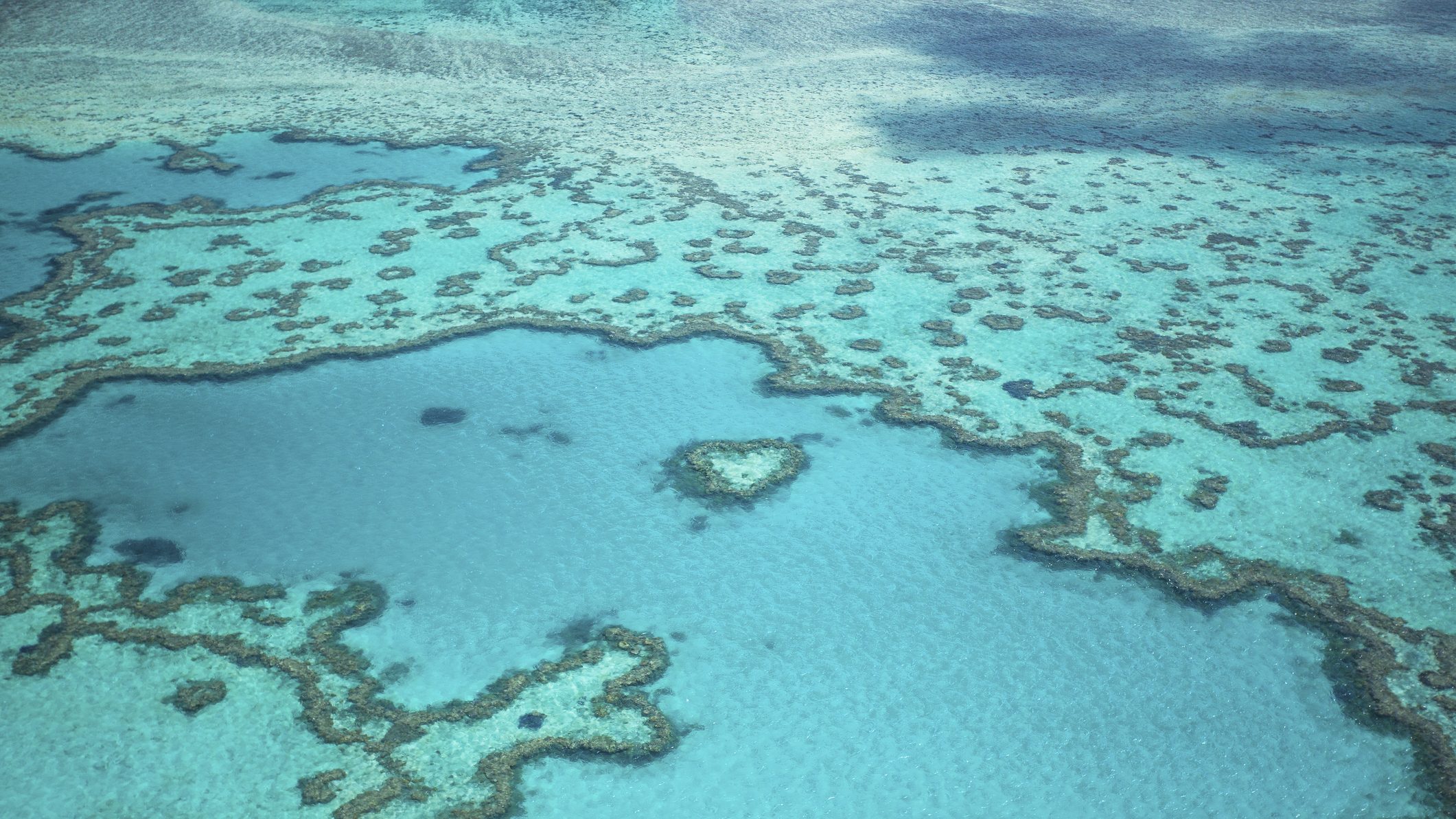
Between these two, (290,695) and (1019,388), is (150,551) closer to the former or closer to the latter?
(290,695)

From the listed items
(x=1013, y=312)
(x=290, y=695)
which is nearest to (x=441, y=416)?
(x=290, y=695)

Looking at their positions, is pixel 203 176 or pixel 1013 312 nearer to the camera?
pixel 1013 312

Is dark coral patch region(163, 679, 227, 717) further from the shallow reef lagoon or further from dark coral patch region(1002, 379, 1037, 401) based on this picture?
dark coral patch region(1002, 379, 1037, 401)

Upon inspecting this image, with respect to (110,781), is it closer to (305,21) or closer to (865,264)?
(865,264)

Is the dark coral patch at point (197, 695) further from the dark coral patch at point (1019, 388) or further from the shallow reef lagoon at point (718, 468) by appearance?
the dark coral patch at point (1019, 388)

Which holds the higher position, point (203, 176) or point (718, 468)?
point (203, 176)

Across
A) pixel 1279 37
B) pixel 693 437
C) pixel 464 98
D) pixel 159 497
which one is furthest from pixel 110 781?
pixel 1279 37

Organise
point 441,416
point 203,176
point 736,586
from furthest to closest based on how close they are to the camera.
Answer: point 203,176
point 441,416
point 736,586

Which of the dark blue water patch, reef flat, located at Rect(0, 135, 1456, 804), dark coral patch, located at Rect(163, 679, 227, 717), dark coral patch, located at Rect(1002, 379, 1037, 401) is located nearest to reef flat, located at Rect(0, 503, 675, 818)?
dark coral patch, located at Rect(163, 679, 227, 717)
